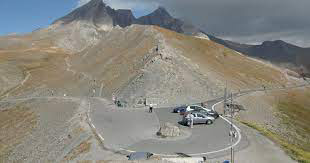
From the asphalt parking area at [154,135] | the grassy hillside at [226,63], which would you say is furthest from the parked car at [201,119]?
the grassy hillside at [226,63]

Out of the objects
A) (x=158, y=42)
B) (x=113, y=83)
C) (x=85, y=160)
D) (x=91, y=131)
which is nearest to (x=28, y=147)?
(x=91, y=131)

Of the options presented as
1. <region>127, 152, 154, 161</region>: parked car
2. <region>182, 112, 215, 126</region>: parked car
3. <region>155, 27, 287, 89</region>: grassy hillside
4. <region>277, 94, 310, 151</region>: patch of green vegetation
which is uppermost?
<region>155, 27, 287, 89</region>: grassy hillside

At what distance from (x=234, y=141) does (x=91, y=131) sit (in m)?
16.5

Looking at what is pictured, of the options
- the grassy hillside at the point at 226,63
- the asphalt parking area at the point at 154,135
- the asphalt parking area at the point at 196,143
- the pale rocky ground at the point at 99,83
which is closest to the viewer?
the asphalt parking area at the point at 196,143

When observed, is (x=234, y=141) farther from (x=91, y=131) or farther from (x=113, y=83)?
(x=113, y=83)

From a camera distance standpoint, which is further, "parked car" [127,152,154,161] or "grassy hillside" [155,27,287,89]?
"grassy hillside" [155,27,287,89]

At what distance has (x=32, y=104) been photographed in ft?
275

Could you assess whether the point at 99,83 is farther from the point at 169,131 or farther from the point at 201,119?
the point at 169,131

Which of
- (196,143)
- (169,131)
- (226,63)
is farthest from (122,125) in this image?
(226,63)

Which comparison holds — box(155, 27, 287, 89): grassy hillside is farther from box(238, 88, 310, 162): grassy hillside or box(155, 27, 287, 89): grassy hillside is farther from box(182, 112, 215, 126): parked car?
box(182, 112, 215, 126): parked car

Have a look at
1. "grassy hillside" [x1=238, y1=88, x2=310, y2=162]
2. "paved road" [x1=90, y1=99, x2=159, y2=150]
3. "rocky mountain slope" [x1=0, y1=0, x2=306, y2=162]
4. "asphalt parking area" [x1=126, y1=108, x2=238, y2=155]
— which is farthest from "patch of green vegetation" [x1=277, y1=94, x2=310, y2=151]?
"paved road" [x1=90, y1=99, x2=159, y2=150]

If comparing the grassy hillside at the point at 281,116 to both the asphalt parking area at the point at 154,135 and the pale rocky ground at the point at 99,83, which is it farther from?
the pale rocky ground at the point at 99,83

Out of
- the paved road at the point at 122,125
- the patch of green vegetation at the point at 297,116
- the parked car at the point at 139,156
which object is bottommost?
the patch of green vegetation at the point at 297,116

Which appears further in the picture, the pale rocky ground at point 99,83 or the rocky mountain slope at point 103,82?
the rocky mountain slope at point 103,82
